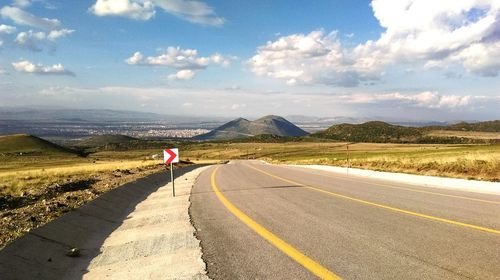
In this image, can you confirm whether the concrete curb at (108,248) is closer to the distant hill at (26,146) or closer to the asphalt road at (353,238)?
the asphalt road at (353,238)

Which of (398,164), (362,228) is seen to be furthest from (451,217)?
(398,164)

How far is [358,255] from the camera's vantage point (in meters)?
6.32

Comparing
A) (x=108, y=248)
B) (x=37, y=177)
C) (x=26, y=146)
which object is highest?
(x=108, y=248)

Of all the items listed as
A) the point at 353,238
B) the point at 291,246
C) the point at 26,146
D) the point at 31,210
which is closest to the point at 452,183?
the point at 353,238

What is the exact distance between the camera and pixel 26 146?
148 metres

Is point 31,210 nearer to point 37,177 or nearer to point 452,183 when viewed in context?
point 452,183

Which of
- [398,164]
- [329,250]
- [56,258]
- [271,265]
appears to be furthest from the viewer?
[398,164]

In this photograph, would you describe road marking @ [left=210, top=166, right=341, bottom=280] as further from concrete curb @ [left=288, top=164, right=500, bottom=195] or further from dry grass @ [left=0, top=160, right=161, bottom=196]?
dry grass @ [left=0, top=160, right=161, bottom=196]

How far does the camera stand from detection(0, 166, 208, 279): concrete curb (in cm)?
623

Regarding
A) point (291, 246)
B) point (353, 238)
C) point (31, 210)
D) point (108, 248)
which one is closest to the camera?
point (291, 246)

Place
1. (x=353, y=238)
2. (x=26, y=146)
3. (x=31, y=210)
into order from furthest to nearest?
(x=26, y=146) < (x=31, y=210) < (x=353, y=238)

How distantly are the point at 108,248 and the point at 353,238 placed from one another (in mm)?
4365

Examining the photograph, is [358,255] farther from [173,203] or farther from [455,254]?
[173,203]

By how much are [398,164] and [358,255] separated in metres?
25.2
